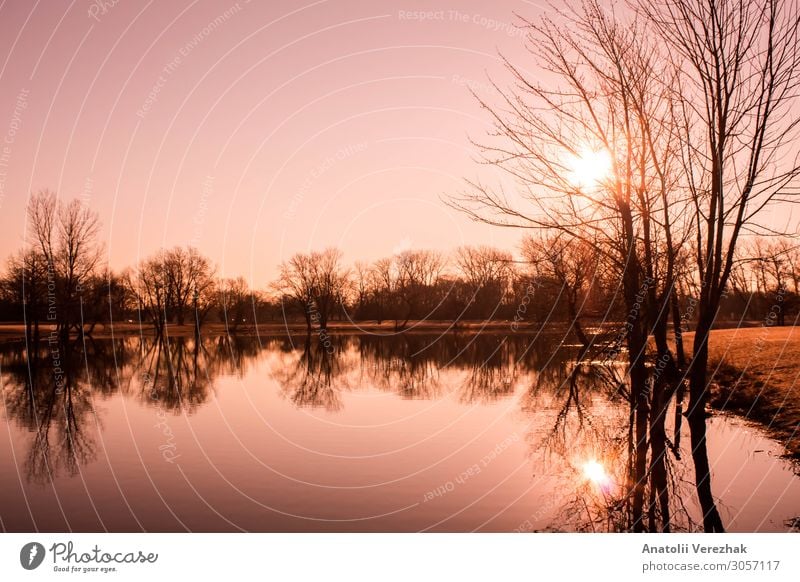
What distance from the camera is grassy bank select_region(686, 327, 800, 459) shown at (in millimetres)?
19750

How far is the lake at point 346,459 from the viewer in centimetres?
1261

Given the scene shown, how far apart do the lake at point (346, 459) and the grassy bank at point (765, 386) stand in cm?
73

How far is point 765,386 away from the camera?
23.0m

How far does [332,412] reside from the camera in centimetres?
2370

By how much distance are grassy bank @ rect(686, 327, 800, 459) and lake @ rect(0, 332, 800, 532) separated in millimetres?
730

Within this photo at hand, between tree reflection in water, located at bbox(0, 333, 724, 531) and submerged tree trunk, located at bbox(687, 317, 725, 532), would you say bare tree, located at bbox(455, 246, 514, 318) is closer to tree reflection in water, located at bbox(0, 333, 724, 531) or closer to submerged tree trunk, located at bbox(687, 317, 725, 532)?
tree reflection in water, located at bbox(0, 333, 724, 531)

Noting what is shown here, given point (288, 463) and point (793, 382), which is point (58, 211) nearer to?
point (288, 463)

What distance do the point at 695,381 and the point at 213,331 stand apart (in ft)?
273

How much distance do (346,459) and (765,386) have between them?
14.0 m

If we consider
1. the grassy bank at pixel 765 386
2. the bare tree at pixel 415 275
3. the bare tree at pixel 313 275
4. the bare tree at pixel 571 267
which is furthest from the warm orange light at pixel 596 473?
the bare tree at pixel 415 275

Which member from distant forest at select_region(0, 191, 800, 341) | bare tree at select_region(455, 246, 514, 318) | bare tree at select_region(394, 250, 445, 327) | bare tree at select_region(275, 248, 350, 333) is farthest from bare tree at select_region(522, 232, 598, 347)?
bare tree at select_region(394, 250, 445, 327)

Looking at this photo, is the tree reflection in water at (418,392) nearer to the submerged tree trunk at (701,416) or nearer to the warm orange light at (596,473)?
the warm orange light at (596,473)

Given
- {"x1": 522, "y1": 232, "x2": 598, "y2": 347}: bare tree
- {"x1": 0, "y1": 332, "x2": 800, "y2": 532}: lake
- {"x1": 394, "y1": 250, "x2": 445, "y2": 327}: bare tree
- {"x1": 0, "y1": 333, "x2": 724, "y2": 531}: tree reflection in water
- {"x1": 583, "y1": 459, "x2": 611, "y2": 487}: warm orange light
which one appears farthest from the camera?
{"x1": 394, "y1": 250, "x2": 445, "y2": 327}: bare tree

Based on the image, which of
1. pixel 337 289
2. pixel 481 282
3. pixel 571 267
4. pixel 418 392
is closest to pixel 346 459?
pixel 571 267
